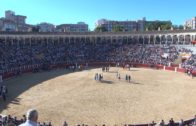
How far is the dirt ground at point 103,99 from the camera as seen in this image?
29.2m

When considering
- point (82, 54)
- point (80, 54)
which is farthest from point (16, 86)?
point (82, 54)

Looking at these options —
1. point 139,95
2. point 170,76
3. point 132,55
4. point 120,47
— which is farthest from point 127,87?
point 120,47

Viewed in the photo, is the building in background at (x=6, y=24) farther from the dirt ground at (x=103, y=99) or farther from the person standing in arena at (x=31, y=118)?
the person standing in arena at (x=31, y=118)

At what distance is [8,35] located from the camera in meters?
86.4

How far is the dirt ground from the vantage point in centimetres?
2925

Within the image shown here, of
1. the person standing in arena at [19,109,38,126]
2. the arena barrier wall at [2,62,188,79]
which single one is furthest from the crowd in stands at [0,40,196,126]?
the person standing in arena at [19,109,38,126]

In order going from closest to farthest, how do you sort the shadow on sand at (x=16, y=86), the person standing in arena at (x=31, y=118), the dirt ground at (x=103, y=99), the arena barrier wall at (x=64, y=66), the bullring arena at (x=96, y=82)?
1. the person standing in arena at (x=31, y=118)
2. the dirt ground at (x=103, y=99)
3. the bullring arena at (x=96, y=82)
4. the shadow on sand at (x=16, y=86)
5. the arena barrier wall at (x=64, y=66)

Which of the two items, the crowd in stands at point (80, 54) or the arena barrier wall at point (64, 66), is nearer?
the arena barrier wall at point (64, 66)

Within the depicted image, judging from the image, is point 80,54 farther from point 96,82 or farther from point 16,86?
point 16,86

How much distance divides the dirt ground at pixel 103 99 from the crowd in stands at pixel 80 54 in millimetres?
14654

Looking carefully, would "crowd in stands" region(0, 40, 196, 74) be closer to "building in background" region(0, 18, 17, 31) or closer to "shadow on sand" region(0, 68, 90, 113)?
"shadow on sand" region(0, 68, 90, 113)

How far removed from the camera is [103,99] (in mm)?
36219

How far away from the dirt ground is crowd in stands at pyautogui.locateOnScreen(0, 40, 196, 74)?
1465cm

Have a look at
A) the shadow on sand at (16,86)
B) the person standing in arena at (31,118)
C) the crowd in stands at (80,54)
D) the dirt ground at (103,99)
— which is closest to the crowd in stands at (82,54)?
the crowd in stands at (80,54)
